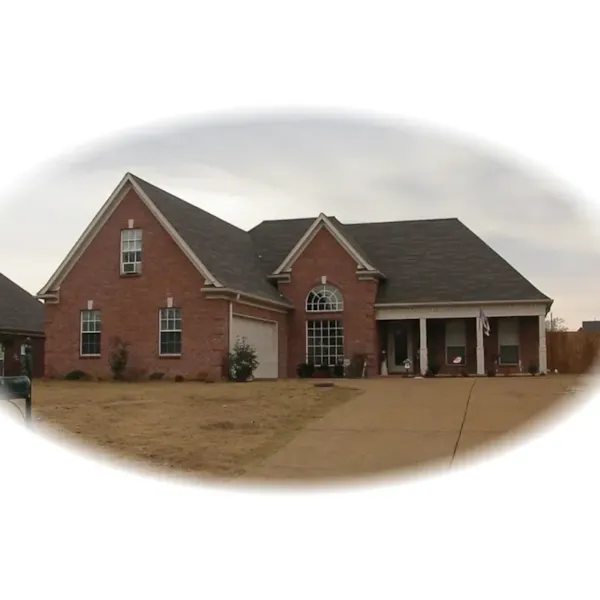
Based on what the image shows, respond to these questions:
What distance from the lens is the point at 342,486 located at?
790 centimetres

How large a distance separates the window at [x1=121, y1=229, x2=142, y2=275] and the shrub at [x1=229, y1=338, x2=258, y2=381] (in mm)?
3516

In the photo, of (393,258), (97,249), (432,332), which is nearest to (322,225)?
(393,258)

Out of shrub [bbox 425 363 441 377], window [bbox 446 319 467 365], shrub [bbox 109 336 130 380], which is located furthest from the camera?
window [bbox 446 319 467 365]

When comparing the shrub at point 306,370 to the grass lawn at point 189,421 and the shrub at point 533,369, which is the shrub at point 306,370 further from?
the grass lawn at point 189,421

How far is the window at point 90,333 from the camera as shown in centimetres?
2206

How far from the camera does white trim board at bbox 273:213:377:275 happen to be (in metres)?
23.9

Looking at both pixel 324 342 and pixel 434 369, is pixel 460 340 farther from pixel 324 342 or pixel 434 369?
pixel 324 342

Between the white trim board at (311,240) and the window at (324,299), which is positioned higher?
the white trim board at (311,240)

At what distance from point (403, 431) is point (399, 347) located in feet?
49.8

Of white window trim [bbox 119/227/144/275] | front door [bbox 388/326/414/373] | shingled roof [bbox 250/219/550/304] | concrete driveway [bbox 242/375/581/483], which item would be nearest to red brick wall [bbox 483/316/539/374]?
shingled roof [bbox 250/219/550/304]

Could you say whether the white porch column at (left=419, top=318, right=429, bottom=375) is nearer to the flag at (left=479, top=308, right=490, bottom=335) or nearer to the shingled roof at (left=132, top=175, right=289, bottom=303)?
the flag at (left=479, top=308, right=490, bottom=335)

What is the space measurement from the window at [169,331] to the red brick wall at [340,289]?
4.82m

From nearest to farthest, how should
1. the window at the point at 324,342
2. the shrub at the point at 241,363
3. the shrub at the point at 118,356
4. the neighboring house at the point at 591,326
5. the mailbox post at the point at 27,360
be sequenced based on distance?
1. the neighboring house at the point at 591,326
2. the shrub at the point at 241,363
3. the shrub at the point at 118,356
4. the mailbox post at the point at 27,360
5. the window at the point at 324,342

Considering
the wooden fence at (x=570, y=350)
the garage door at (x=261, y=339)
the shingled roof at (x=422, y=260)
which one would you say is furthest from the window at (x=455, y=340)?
the garage door at (x=261, y=339)
